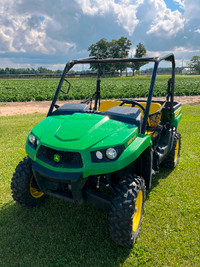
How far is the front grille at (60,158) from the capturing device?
6.60 ft

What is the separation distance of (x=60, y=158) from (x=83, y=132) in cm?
33

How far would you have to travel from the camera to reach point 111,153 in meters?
1.97

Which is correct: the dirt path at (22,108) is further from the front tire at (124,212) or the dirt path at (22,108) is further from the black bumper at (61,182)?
the front tire at (124,212)

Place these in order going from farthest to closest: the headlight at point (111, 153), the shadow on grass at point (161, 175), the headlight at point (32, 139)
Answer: the shadow on grass at point (161, 175), the headlight at point (32, 139), the headlight at point (111, 153)

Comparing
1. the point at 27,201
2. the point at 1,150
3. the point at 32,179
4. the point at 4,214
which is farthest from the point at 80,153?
the point at 1,150

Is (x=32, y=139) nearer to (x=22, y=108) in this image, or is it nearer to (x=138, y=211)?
(x=138, y=211)

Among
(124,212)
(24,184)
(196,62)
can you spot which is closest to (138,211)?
(124,212)

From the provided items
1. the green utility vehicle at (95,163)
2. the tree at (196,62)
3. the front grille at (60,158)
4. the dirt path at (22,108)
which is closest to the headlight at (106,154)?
the green utility vehicle at (95,163)

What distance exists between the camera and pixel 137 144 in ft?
7.06

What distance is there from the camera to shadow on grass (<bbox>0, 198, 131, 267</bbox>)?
84.0 inches

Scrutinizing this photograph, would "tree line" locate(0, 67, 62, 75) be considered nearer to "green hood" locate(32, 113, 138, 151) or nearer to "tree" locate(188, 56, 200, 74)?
"tree" locate(188, 56, 200, 74)

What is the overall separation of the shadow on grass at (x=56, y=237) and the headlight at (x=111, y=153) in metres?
1.01

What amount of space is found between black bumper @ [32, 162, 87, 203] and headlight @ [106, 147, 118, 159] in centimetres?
30

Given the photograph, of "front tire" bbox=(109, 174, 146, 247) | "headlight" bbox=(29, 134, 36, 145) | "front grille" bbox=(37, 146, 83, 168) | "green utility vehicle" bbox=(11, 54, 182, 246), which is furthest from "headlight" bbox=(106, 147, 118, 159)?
"headlight" bbox=(29, 134, 36, 145)
